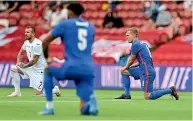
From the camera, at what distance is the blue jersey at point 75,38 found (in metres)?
11.3

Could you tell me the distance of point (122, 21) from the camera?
27.0 m

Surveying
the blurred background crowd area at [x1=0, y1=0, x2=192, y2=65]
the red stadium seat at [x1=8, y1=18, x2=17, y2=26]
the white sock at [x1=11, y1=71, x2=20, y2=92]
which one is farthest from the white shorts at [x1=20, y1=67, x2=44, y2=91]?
the red stadium seat at [x1=8, y1=18, x2=17, y2=26]

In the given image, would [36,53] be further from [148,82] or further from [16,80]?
[148,82]

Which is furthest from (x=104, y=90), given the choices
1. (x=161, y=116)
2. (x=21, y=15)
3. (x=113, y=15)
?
(x=161, y=116)

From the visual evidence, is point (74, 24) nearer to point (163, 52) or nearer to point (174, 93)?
point (174, 93)

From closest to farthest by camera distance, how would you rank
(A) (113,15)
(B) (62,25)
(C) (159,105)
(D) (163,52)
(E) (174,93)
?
(B) (62,25), (C) (159,105), (E) (174,93), (D) (163,52), (A) (113,15)

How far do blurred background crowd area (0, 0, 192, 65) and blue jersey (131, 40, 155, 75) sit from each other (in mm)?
7570

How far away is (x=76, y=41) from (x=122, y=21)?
15.7m

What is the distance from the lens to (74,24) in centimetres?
1131

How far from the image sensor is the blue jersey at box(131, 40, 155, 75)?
15836 millimetres

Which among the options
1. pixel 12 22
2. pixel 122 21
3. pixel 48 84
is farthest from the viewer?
pixel 12 22

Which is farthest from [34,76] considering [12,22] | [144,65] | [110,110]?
[12,22]

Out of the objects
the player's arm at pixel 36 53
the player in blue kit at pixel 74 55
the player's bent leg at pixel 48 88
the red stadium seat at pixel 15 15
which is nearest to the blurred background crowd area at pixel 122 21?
the red stadium seat at pixel 15 15

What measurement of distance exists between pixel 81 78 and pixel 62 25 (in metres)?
0.93
